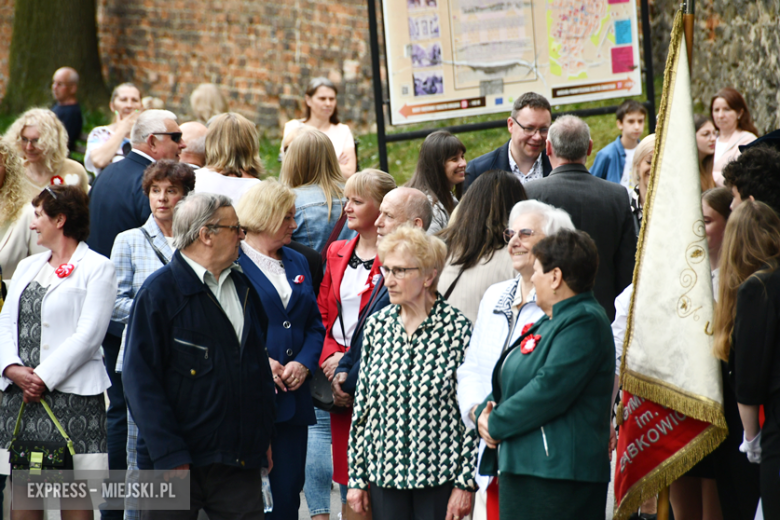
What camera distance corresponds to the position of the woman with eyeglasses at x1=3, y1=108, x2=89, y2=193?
20.0ft

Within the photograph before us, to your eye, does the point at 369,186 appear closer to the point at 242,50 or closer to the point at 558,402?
the point at 558,402

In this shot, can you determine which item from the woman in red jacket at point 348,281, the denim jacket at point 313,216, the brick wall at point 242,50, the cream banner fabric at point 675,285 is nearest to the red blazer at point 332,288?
the woman in red jacket at point 348,281

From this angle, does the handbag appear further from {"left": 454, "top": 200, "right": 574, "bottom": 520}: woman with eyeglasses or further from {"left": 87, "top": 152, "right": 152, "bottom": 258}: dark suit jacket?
{"left": 454, "top": 200, "right": 574, "bottom": 520}: woman with eyeglasses

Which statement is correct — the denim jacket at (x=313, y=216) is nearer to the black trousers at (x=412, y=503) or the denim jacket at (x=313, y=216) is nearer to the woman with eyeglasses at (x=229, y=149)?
the woman with eyeglasses at (x=229, y=149)

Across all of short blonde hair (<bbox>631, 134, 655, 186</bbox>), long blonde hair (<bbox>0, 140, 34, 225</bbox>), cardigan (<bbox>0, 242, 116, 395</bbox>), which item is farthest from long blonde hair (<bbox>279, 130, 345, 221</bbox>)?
→ short blonde hair (<bbox>631, 134, 655, 186</bbox>)

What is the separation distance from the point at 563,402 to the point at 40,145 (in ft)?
14.2

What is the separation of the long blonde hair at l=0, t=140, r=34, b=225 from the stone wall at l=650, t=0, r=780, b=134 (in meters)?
7.32

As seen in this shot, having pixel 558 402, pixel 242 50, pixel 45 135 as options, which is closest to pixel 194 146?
pixel 45 135

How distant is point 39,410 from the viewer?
4.41 metres

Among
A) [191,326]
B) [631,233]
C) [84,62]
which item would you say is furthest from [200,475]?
[84,62]

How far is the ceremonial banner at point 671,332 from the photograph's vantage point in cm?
375

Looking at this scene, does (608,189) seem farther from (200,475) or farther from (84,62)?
(84,62)

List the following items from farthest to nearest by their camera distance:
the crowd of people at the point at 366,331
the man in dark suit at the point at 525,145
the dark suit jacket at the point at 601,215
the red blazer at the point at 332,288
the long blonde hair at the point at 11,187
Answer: the man in dark suit at the point at 525,145, the long blonde hair at the point at 11,187, the dark suit jacket at the point at 601,215, the red blazer at the point at 332,288, the crowd of people at the point at 366,331

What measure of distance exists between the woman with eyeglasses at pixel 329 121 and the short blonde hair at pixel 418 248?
3.85 m
